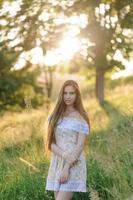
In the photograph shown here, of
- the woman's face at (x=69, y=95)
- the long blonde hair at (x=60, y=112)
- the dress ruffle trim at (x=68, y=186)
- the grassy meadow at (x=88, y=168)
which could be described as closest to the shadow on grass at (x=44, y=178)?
the grassy meadow at (x=88, y=168)

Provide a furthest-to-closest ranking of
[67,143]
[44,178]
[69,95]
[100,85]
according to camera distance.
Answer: [100,85]
[44,178]
[69,95]
[67,143]

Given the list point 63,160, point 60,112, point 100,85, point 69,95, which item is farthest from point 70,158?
point 100,85

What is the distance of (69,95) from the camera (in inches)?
275

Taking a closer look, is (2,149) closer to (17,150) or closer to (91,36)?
(17,150)

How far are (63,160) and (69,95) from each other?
28.9 inches

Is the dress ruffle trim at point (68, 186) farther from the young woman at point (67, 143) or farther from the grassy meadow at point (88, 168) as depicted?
the grassy meadow at point (88, 168)

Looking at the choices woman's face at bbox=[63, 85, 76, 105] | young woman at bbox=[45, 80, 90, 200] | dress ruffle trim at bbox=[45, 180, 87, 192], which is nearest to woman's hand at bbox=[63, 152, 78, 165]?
young woman at bbox=[45, 80, 90, 200]

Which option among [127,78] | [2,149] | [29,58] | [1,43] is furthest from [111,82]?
[2,149]

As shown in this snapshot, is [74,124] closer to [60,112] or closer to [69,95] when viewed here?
[60,112]

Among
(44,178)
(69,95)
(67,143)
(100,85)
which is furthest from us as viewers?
(100,85)

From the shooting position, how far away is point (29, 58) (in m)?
22.5

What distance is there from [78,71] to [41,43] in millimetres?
10172

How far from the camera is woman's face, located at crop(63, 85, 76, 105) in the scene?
6.97 meters

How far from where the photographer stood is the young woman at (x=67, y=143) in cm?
680
